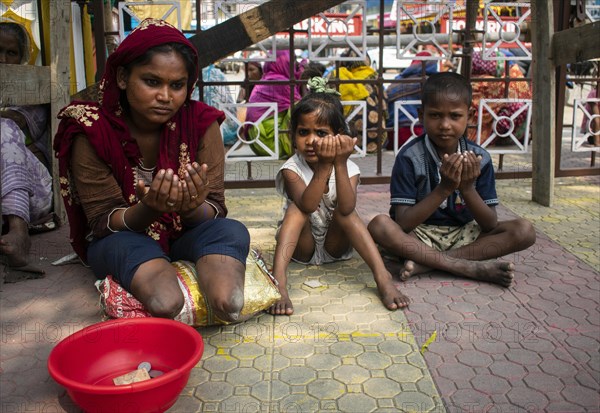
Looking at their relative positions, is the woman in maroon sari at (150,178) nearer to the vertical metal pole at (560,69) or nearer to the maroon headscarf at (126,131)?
the maroon headscarf at (126,131)

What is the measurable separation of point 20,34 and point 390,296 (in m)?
2.91

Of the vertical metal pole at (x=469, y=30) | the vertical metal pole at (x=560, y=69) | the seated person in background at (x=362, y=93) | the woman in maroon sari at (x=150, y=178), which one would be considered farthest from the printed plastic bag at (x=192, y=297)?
the seated person in background at (x=362, y=93)

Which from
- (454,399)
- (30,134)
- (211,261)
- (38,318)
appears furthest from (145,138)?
(454,399)

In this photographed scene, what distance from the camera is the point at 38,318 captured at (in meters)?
2.58

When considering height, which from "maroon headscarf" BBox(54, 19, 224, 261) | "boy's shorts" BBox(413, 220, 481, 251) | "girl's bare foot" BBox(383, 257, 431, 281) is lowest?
"girl's bare foot" BBox(383, 257, 431, 281)

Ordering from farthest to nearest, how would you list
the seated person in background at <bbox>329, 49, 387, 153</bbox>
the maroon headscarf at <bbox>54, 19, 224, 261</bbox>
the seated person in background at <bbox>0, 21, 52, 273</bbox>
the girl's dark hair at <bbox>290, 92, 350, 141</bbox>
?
the seated person in background at <bbox>329, 49, 387, 153</bbox> < the seated person in background at <bbox>0, 21, 52, 273</bbox> < the girl's dark hair at <bbox>290, 92, 350, 141</bbox> < the maroon headscarf at <bbox>54, 19, 224, 261</bbox>

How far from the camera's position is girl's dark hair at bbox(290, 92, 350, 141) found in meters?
2.97

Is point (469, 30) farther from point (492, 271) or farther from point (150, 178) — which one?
point (150, 178)

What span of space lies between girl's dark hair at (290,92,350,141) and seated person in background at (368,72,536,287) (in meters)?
0.40

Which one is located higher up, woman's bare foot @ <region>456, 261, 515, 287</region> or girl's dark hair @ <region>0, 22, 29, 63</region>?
girl's dark hair @ <region>0, 22, 29, 63</region>

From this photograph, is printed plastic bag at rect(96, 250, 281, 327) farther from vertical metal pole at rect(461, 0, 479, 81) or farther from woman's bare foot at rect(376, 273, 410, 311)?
vertical metal pole at rect(461, 0, 479, 81)

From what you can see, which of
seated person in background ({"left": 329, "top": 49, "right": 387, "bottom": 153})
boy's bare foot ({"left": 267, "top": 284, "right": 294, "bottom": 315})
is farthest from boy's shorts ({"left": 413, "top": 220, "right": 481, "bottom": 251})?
seated person in background ({"left": 329, "top": 49, "right": 387, "bottom": 153})

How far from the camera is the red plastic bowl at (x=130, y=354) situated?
1726 millimetres

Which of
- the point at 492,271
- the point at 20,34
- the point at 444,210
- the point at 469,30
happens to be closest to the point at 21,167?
the point at 20,34
